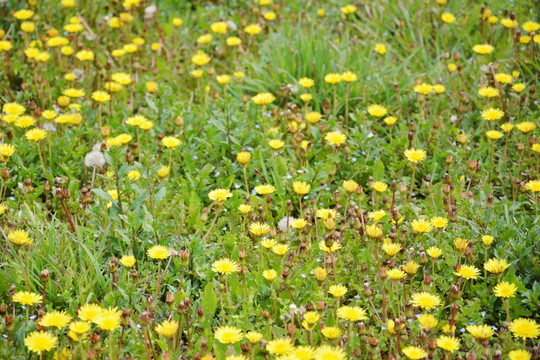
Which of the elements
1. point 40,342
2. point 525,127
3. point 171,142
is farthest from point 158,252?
point 525,127

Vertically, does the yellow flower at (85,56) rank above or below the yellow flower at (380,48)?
above

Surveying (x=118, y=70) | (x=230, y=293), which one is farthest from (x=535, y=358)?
(x=118, y=70)

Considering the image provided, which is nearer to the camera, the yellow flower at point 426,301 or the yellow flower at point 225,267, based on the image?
the yellow flower at point 426,301

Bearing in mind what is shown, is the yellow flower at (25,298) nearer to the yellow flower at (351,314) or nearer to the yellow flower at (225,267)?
the yellow flower at (225,267)

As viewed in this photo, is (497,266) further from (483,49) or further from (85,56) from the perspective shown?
(85,56)

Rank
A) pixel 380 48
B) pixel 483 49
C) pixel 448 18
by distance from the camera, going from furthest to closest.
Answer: pixel 448 18 < pixel 380 48 < pixel 483 49

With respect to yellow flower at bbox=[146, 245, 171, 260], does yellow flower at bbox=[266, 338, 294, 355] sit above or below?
above

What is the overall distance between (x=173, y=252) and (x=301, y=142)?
1066 mm

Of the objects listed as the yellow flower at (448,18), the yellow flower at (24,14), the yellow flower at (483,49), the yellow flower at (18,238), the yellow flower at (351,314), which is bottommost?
the yellow flower at (351,314)

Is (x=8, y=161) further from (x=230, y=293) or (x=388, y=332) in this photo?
(x=388, y=332)

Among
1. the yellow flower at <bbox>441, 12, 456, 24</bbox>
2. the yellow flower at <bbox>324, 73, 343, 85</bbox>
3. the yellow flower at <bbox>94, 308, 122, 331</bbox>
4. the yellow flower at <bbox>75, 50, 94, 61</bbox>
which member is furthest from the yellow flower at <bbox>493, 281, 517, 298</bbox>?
the yellow flower at <bbox>75, 50, 94, 61</bbox>

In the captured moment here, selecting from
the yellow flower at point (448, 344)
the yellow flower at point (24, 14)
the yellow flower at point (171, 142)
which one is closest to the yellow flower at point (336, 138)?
the yellow flower at point (171, 142)

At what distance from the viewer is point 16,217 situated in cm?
287

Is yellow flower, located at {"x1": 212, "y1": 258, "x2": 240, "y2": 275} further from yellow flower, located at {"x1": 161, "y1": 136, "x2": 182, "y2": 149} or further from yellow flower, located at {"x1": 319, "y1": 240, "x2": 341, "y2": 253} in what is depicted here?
yellow flower, located at {"x1": 161, "y1": 136, "x2": 182, "y2": 149}
